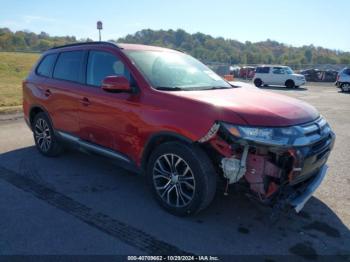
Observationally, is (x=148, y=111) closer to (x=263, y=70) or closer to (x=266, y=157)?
(x=266, y=157)

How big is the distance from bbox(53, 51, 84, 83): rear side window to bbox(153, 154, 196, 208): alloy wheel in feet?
6.37

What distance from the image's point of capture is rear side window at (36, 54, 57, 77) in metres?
5.93

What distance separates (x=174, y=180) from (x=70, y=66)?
8.66 ft

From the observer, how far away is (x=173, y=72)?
181 inches

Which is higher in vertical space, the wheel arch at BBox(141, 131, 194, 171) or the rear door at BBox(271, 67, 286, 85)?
the wheel arch at BBox(141, 131, 194, 171)

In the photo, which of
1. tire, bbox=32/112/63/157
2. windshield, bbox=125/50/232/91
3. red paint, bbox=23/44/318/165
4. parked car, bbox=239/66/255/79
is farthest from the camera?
parked car, bbox=239/66/255/79

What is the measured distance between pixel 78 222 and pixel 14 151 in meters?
3.36

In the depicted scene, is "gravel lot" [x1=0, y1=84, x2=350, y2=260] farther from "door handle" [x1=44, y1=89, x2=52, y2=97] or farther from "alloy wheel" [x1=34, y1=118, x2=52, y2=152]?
"door handle" [x1=44, y1=89, x2=52, y2=97]

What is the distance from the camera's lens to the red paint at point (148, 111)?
3562 mm

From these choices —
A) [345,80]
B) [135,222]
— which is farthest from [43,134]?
[345,80]

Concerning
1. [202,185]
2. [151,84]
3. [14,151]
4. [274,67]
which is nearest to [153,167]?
[202,185]

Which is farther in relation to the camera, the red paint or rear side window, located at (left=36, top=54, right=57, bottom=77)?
rear side window, located at (left=36, top=54, right=57, bottom=77)

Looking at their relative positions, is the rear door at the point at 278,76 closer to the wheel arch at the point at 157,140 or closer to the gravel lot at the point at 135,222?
the gravel lot at the point at 135,222

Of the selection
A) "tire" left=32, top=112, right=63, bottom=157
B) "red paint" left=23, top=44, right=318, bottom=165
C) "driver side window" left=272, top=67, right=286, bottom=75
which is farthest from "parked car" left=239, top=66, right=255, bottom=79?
"red paint" left=23, top=44, right=318, bottom=165
